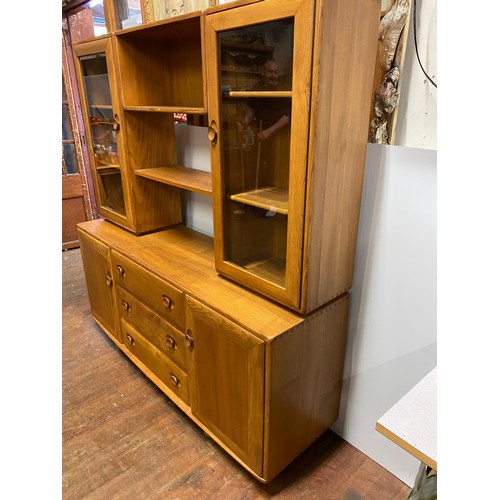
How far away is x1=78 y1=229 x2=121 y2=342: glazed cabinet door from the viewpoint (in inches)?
78.0

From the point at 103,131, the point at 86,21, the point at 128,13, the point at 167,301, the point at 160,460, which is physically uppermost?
the point at 86,21

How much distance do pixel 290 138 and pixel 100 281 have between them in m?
1.48

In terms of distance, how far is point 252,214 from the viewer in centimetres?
141

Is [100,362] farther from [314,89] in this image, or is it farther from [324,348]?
[314,89]

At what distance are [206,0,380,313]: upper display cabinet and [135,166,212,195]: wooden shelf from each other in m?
0.21

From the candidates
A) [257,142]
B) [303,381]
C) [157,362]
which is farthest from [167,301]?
[257,142]

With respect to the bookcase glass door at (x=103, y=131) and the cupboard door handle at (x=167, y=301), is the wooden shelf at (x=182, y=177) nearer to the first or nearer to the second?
the bookcase glass door at (x=103, y=131)

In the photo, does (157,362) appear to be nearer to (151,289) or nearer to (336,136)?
(151,289)

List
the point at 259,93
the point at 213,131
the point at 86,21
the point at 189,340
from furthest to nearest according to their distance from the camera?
1. the point at 86,21
2. the point at 189,340
3. the point at 213,131
4. the point at 259,93

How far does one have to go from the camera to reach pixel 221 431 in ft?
4.85

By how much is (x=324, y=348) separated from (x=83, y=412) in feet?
4.02

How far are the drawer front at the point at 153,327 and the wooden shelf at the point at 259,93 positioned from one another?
96 centimetres

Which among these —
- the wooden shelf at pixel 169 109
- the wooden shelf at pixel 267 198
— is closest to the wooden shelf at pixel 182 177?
the wooden shelf at pixel 267 198
